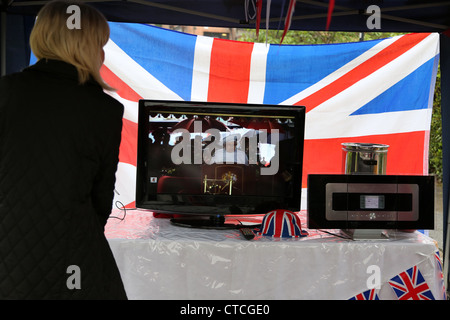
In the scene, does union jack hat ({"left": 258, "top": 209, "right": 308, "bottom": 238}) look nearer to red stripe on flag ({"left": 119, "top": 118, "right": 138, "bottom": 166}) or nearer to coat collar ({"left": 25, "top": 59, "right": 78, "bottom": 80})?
coat collar ({"left": 25, "top": 59, "right": 78, "bottom": 80})

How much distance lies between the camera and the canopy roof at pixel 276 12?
2.86 m

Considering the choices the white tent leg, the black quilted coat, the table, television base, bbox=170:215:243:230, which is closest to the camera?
the black quilted coat

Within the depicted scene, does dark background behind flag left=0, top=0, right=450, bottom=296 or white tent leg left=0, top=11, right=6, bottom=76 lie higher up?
dark background behind flag left=0, top=0, right=450, bottom=296

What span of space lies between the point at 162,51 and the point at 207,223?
1734 millimetres

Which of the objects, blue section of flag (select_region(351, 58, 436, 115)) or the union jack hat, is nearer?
the union jack hat

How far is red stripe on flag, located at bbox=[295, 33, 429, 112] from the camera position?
353 cm

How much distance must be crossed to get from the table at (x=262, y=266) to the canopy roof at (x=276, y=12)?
4.80 feet

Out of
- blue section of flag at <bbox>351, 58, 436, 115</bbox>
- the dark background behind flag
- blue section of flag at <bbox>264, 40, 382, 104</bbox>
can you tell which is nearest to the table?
the dark background behind flag

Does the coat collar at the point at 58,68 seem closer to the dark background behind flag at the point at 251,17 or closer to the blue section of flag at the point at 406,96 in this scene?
the dark background behind flag at the point at 251,17

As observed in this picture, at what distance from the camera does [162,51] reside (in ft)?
11.8

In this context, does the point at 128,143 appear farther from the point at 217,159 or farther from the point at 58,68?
the point at 58,68

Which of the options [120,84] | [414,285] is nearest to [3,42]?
[120,84]
